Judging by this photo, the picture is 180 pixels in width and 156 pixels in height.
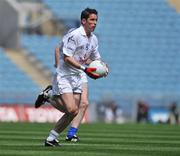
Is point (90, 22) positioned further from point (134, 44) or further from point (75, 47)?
point (134, 44)

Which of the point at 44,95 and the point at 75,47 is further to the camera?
the point at 44,95

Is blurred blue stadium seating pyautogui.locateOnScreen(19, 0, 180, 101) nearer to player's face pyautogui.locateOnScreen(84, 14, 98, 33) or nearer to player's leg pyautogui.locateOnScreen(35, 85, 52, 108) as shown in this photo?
player's leg pyautogui.locateOnScreen(35, 85, 52, 108)

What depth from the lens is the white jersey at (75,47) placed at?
12.4m

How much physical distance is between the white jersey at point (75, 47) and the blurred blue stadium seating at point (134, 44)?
2404cm

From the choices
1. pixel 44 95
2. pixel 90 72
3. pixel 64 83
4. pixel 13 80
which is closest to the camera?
pixel 90 72

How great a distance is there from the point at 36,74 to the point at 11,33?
122 inches

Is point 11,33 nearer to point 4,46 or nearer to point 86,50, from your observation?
point 4,46

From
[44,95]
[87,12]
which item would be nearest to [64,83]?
[44,95]

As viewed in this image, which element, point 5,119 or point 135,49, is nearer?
point 5,119

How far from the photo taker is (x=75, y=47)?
12.5 metres

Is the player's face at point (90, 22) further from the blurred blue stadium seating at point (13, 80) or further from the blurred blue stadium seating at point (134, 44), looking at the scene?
the blurred blue stadium seating at point (134, 44)

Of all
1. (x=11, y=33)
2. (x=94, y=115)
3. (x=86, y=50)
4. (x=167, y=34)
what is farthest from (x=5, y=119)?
(x=86, y=50)

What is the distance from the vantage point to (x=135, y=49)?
131 ft

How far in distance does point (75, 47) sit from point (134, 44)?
Result: 27.6 meters
